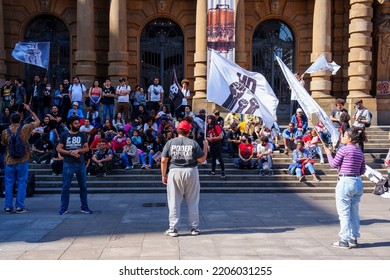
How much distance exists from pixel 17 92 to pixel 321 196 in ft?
38.9

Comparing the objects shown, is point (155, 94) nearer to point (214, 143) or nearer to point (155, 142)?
point (155, 142)

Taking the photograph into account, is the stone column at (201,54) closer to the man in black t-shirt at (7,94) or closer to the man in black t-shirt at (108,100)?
the man in black t-shirt at (108,100)

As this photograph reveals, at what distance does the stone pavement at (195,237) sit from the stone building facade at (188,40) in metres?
10.0

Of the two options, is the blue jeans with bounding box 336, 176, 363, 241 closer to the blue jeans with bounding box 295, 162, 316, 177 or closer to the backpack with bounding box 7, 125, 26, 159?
the backpack with bounding box 7, 125, 26, 159

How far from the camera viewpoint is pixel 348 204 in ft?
26.0

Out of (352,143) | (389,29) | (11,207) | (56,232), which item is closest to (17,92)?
(11,207)

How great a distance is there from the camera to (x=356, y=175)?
800 cm

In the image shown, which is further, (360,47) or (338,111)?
(360,47)

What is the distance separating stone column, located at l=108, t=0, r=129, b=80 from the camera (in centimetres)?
2145

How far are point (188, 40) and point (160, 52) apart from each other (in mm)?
1485

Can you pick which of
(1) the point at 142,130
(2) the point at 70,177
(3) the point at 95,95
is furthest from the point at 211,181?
(3) the point at 95,95

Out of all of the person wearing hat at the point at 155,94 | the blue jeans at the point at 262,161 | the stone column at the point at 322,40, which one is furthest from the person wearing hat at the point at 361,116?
the person wearing hat at the point at 155,94

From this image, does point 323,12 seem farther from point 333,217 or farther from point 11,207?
point 11,207

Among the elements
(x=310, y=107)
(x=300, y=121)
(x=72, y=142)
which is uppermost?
(x=310, y=107)
